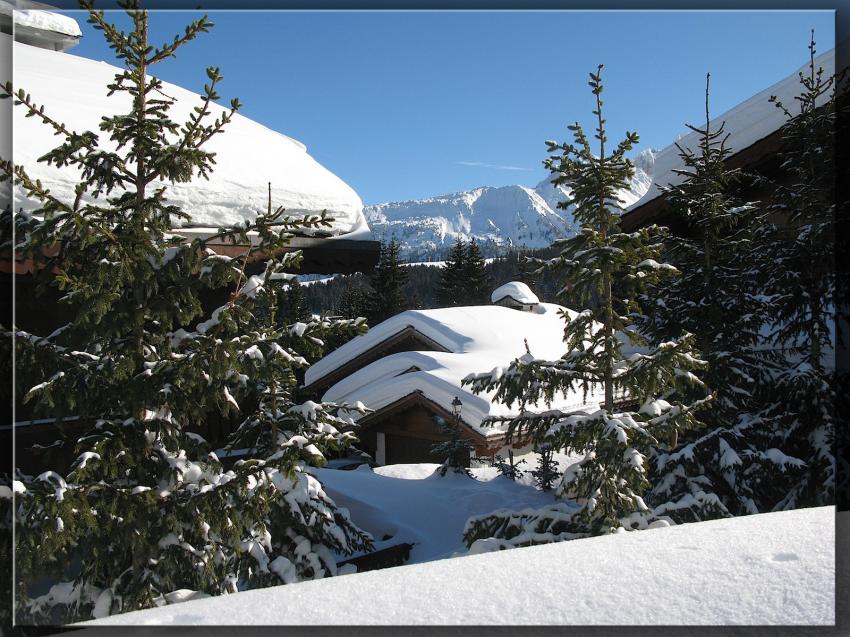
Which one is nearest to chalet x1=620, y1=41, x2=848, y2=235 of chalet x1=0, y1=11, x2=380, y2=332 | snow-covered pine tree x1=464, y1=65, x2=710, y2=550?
snow-covered pine tree x1=464, y1=65, x2=710, y2=550

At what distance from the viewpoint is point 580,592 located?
321cm

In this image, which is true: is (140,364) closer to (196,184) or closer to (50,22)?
(196,184)

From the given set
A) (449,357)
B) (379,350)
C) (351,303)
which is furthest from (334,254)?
(351,303)

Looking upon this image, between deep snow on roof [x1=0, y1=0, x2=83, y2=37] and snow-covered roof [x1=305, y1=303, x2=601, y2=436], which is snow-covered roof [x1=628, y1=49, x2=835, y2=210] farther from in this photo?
deep snow on roof [x1=0, y1=0, x2=83, y2=37]

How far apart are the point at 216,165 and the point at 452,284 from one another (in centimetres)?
1280

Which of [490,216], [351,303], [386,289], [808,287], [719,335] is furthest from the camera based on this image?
[490,216]

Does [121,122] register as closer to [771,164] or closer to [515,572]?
[515,572]

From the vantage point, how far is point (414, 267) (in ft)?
53.8

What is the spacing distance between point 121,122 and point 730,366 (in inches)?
241

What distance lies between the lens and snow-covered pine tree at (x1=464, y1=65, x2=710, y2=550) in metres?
4.82

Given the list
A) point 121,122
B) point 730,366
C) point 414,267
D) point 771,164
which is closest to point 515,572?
point 121,122

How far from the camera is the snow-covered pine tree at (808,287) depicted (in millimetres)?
6242

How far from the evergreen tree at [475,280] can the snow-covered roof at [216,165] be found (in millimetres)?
11485

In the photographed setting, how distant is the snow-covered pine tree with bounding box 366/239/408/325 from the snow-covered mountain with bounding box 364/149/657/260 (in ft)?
Result: 2.08
